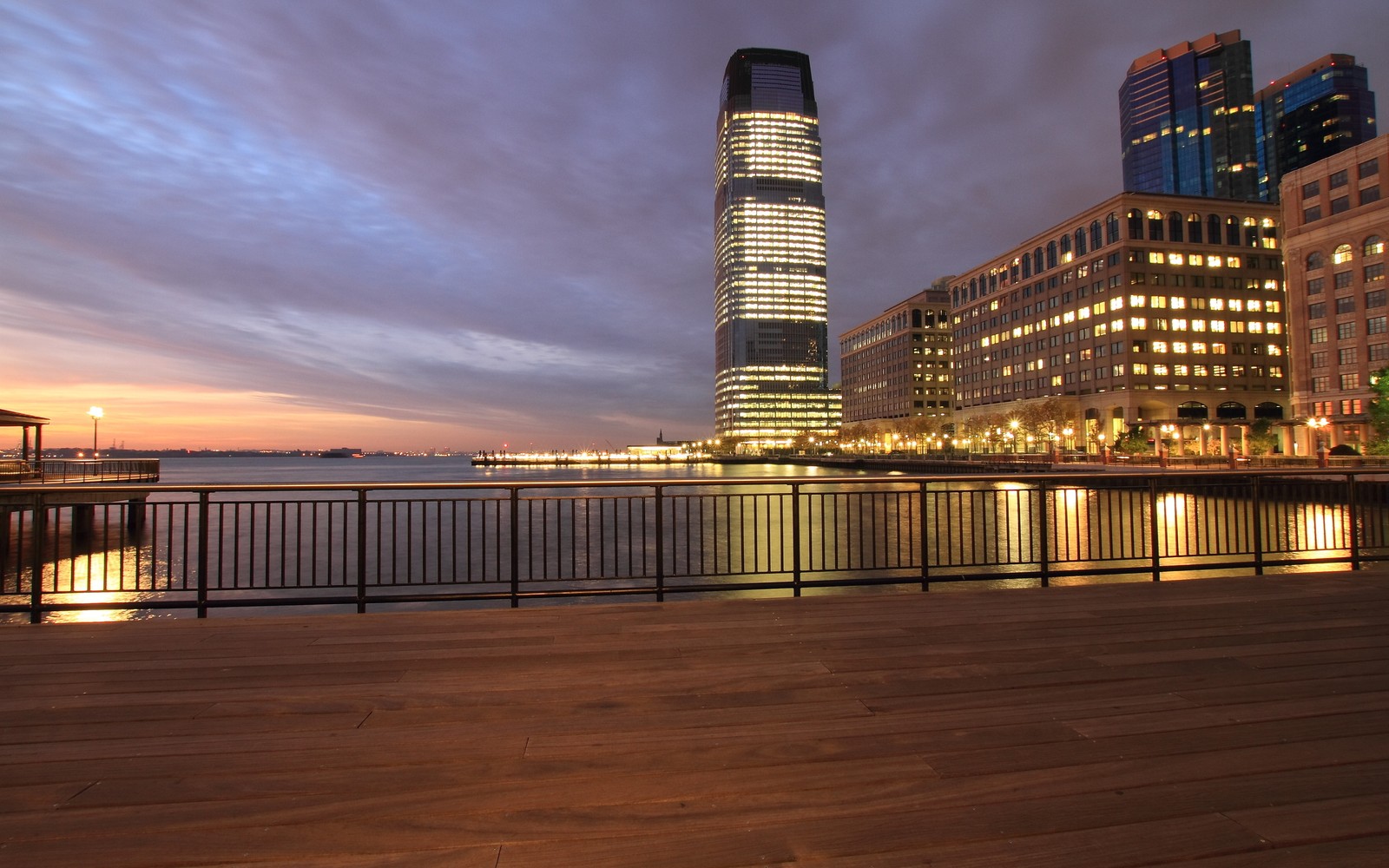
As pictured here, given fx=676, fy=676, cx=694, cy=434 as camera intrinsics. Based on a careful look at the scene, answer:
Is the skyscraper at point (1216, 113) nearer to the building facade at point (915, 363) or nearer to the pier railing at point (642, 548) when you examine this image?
the building facade at point (915, 363)

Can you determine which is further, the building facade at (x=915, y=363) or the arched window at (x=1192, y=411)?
the building facade at (x=915, y=363)

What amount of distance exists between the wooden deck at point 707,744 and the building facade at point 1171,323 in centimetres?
8803

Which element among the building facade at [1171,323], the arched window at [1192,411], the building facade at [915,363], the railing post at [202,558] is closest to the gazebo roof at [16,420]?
the railing post at [202,558]

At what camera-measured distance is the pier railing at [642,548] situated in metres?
5.99

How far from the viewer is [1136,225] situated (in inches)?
3334

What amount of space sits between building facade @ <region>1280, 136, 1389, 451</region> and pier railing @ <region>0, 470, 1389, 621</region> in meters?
45.7

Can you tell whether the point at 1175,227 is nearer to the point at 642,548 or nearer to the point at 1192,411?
the point at 1192,411

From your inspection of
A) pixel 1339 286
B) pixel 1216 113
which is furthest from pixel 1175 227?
pixel 1216 113

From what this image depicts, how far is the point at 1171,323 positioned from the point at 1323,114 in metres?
141

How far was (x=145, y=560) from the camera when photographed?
20.4 metres

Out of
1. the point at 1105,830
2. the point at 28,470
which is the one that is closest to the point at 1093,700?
the point at 1105,830

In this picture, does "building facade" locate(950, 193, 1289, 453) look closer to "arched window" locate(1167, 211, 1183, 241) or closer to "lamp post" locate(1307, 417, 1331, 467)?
"arched window" locate(1167, 211, 1183, 241)

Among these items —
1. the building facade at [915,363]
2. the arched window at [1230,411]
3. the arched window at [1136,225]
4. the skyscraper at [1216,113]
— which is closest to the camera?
the arched window at [1230,411]

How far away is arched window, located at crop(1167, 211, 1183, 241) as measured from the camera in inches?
3364
